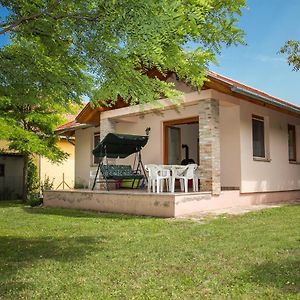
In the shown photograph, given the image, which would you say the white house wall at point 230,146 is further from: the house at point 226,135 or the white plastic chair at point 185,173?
the white plastic chair at point 185,173

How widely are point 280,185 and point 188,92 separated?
5.03m

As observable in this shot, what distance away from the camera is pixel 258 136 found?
44.8ft

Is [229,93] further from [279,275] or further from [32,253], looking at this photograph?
[279,275]

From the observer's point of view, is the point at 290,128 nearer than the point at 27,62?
No

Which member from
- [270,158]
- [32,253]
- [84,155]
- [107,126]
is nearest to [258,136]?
[270,158]

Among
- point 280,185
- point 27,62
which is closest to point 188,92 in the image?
point 280,185

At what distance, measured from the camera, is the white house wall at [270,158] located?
1274cm

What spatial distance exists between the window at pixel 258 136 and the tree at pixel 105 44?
305 inches

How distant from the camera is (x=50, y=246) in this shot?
6.53m

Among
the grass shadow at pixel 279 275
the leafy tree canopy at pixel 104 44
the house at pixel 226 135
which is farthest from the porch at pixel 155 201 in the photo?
the grass shadow at pixel 279 275

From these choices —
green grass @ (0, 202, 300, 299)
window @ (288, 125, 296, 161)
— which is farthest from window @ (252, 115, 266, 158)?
green grass @ (0, 202, 300, 299)

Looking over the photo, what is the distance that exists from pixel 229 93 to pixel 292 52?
5659mm

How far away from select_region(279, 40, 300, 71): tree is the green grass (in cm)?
843

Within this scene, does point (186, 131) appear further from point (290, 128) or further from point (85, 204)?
point (85, 204)
